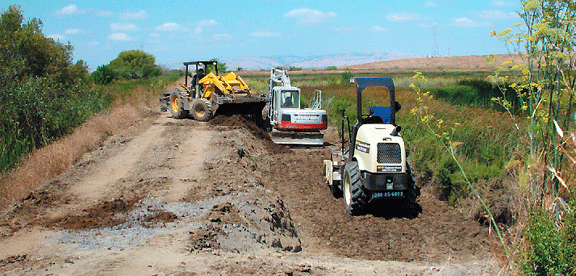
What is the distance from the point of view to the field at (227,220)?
5609 millimetres

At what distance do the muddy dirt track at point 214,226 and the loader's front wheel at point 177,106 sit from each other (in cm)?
620

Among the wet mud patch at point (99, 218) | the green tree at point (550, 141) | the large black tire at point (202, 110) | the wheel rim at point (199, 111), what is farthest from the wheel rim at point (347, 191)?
the wheel rim at point (199, 111)

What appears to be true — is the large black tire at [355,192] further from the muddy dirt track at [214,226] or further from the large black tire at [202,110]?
the large black tire at [202,110]

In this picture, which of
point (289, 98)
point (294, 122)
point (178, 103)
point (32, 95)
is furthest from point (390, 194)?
point (32, 95)


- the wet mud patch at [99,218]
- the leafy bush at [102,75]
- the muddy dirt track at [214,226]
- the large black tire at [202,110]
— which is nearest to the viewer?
the muddy dirt track at [214,226]

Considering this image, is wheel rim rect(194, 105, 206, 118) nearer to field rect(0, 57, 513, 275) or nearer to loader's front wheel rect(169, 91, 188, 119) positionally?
loader's front wheel rect(169, 91, 188, 119)

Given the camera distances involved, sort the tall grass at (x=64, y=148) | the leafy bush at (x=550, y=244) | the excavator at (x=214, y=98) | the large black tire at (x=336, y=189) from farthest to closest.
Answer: the excavator at (x=214, y=98) → the tall grass at (x=64, y=148) → the large black tire at (x=336, y=189) → the leafy bush at (x=550, y=244)

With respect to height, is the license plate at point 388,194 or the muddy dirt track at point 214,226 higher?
the license plate at point 388,194

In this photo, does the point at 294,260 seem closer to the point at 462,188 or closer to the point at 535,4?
the point at 535,4

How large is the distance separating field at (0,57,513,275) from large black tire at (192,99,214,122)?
3839mm

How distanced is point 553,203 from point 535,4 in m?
1.73

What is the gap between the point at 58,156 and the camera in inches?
515

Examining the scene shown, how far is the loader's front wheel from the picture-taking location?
64.0ft

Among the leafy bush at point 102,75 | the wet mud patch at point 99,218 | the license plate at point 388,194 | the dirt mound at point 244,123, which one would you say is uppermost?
the leafy bush at point 102,75
